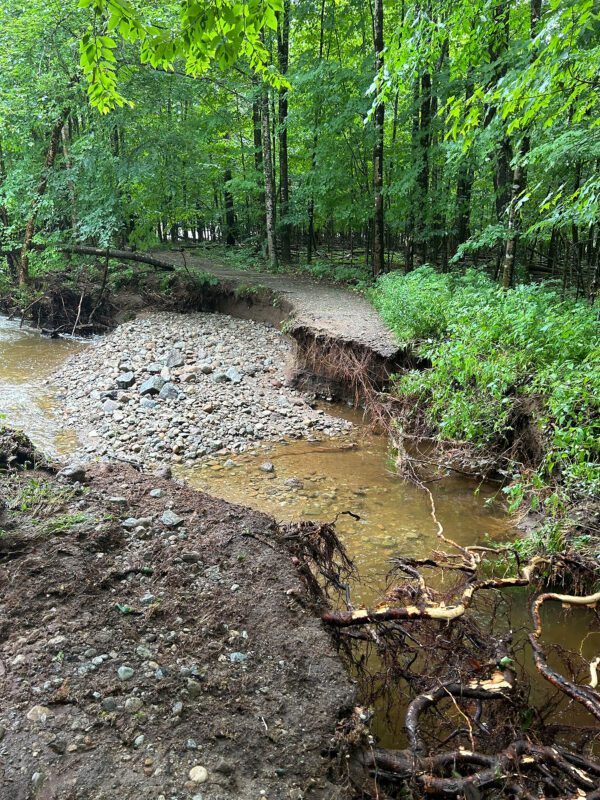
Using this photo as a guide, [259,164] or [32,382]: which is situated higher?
[259,164]

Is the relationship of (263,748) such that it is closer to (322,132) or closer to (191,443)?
(191,443)

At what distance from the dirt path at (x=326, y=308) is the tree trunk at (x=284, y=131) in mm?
3167

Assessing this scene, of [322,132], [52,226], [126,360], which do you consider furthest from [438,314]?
[52,226]

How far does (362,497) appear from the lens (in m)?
5.64

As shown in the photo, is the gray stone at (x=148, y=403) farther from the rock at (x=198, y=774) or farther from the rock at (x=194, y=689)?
the rock at (x=198, y=774)

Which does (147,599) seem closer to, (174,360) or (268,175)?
(174,360)

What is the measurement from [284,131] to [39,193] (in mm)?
7517

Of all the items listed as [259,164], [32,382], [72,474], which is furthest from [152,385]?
[259,164]

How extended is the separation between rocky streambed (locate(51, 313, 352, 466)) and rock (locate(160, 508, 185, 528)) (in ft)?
9.28

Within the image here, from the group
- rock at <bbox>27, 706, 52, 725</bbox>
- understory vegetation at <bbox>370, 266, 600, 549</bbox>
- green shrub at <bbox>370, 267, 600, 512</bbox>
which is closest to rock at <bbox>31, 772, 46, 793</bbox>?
rock at <bbox>27, 706, 52, 725</bbox>

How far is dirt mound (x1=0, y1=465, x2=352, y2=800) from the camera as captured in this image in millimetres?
1802

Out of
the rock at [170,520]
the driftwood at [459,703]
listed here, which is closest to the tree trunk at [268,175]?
the rock at [170,520]

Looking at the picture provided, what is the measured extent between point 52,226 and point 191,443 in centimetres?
992

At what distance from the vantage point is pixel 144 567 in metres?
2.91
